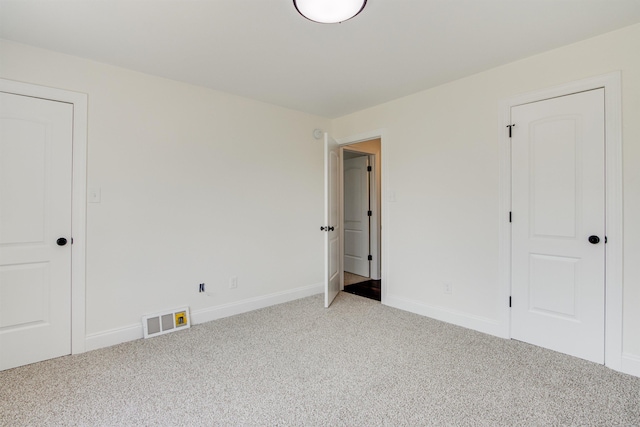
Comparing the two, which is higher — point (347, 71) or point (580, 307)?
point (347, 71)

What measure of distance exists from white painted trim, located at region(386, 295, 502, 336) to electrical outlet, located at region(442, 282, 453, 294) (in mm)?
179

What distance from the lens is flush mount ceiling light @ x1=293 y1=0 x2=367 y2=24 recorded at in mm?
1646

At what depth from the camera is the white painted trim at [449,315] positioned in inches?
108

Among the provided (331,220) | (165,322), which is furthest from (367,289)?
(165,322)

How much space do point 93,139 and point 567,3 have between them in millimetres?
3464

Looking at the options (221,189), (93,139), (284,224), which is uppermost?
(93,139)

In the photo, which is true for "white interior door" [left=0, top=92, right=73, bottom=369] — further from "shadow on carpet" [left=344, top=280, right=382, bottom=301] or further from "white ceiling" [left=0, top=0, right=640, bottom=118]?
"shadow on carpet" [left=344, top=280, right=382, bottom=301]

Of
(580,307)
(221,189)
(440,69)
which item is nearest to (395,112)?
(440,69)

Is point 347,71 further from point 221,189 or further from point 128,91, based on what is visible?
point 128,91

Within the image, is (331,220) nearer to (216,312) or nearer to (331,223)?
(331,223)

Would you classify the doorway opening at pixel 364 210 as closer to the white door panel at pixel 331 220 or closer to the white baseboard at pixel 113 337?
the white door panel at pixel 331 220

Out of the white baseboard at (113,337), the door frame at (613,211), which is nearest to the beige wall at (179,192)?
the white baseboard at (113,337)

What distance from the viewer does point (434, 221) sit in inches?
122

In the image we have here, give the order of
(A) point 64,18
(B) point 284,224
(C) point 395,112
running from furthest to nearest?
1. (B) point 284,224
2. (C) point 395,112
3. (A) point 64,18
